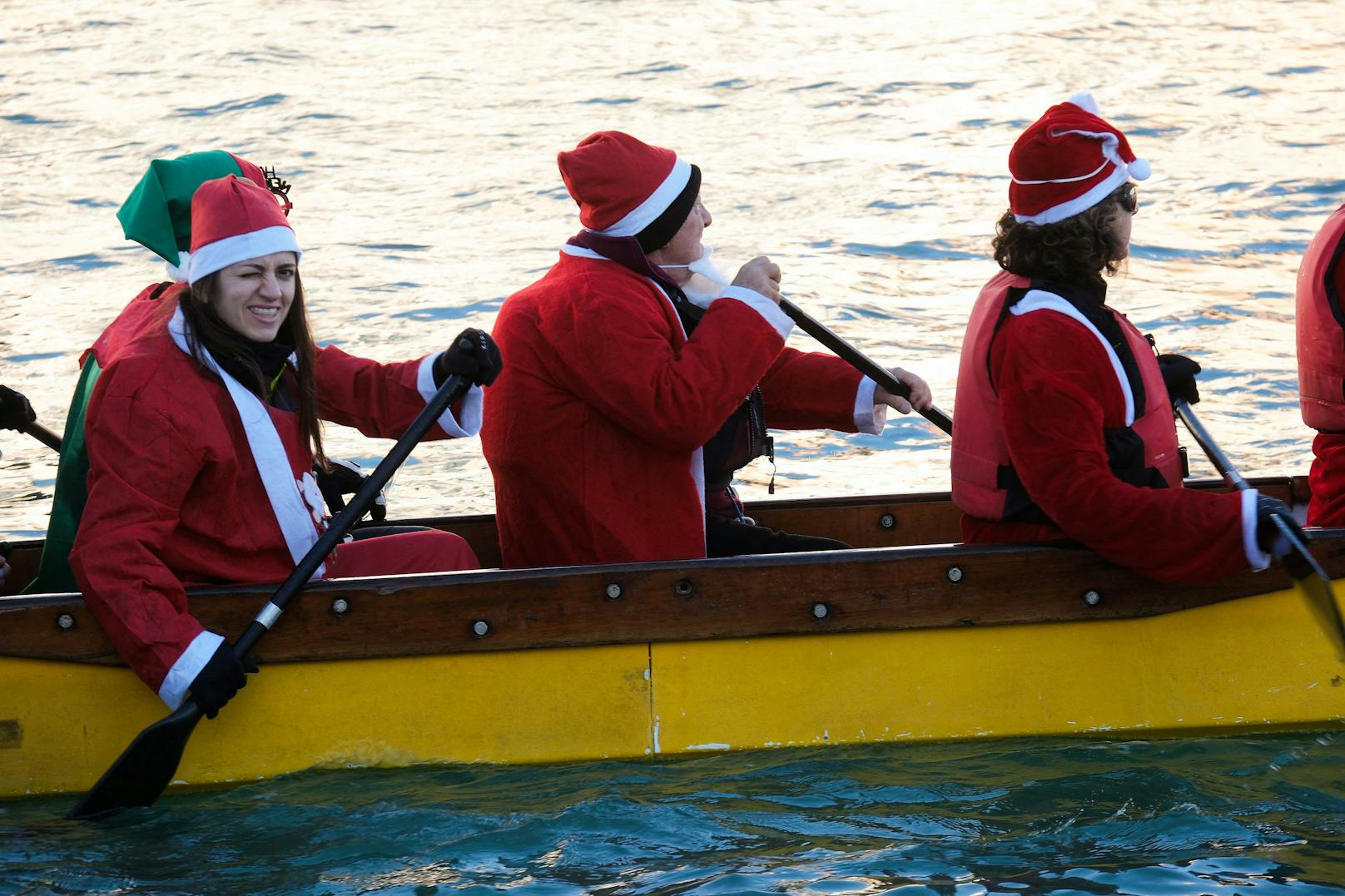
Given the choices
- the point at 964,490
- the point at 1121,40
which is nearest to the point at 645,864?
the point at 964,490

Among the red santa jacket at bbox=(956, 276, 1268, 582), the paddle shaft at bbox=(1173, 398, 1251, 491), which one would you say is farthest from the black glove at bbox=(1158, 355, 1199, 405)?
the red santa jacket at bbox=(956, 276, 1268, 582)

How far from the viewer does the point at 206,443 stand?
12.5 ft

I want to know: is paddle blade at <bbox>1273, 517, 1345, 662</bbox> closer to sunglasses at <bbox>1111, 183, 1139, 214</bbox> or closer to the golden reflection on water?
sunglasses at <bbox>1111, 183, 1139, 214</bbox>

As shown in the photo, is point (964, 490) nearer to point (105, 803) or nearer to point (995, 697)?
point (995, 697)

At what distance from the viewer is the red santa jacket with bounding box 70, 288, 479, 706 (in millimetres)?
3738

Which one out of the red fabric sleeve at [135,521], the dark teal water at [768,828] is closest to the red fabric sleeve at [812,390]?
the dark teal water at [768,828]

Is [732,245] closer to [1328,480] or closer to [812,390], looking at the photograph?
[812,390]

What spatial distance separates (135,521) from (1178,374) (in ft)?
8.33

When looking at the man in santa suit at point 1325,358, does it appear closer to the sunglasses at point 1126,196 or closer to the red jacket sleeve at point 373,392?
the sunglasses at point 1126,196

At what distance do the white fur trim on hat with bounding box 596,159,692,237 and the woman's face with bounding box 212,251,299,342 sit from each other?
764mm

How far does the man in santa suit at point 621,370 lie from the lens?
3996 millimetres

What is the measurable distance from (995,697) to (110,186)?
11.9m

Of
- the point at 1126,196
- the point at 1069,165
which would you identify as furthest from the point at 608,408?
the point at 1126,196

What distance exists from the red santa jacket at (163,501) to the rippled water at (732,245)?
1.62 feet
